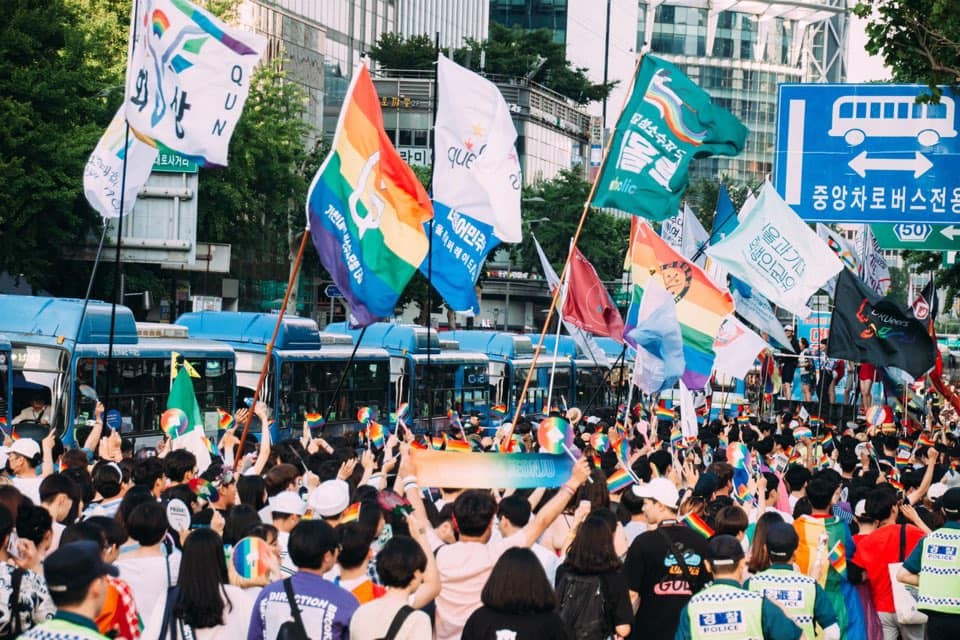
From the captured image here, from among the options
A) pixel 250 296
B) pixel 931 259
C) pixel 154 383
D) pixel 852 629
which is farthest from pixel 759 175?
pixel 852 629

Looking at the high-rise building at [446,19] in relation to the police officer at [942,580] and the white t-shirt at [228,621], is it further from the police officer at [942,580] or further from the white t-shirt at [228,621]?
the white t-shirt at [228,621]

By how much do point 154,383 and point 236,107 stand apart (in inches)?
283

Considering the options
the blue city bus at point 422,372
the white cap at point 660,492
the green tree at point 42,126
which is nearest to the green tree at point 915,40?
the white cap at point 660,492

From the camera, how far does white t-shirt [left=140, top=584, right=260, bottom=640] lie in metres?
5.75

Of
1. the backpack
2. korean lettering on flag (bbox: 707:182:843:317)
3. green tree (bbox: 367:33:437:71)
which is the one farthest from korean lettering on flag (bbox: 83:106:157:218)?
green tree (bbox: 367:33:437:71)

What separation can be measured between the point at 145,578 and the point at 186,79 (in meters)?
7.70

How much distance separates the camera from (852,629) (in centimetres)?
843

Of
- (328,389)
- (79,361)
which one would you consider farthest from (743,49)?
(79,361)

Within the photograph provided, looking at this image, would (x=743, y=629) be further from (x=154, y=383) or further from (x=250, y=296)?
(x=250, y=296)

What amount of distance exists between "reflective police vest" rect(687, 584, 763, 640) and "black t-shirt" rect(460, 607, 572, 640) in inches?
30.0

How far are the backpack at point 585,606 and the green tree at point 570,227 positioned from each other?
55.8 meters

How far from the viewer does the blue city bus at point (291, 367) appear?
2262 centimetres

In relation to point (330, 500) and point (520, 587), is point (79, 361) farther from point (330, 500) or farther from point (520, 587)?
point (520, 587)

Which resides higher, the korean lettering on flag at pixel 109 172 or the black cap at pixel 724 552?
the korean lettering on flag at pixel 109 172
